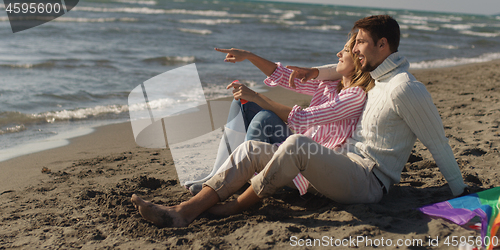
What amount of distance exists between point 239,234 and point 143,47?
10506 millimetres

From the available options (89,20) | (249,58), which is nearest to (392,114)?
(249,58)

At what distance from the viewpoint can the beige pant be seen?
2.31m

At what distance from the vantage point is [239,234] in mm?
2320

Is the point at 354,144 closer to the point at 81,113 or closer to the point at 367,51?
the point at 367,51

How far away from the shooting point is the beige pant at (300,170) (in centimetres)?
231

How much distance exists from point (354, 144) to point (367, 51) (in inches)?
24.4

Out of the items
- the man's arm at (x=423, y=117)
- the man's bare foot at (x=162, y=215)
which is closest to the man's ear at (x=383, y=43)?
the man's arm at (x=423, y=117)

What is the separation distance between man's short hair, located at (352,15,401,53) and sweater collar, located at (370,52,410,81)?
0.07 metres

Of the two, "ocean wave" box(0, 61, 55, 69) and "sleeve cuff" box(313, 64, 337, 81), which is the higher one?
"sleeve cuff" box(313, 64, 337, 81)

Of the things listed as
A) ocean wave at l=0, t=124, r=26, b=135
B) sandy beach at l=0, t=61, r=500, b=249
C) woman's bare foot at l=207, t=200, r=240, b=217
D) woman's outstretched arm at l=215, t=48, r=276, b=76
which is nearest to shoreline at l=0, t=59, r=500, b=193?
sandy beach at l=0, t=61, r=500, b=249

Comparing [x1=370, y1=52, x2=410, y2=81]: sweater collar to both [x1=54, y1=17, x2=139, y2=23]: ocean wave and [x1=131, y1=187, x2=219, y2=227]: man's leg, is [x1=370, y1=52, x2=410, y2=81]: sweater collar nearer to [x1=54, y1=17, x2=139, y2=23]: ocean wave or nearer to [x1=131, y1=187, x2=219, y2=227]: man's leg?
[x1=131, y1=187, x2=219, y2=227]: man's leg

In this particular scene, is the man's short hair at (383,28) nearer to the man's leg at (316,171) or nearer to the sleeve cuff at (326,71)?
the sleeve cuff at (326,71)

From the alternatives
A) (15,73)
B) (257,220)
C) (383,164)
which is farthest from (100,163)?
(15,73)

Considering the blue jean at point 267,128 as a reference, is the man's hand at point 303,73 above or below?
above
